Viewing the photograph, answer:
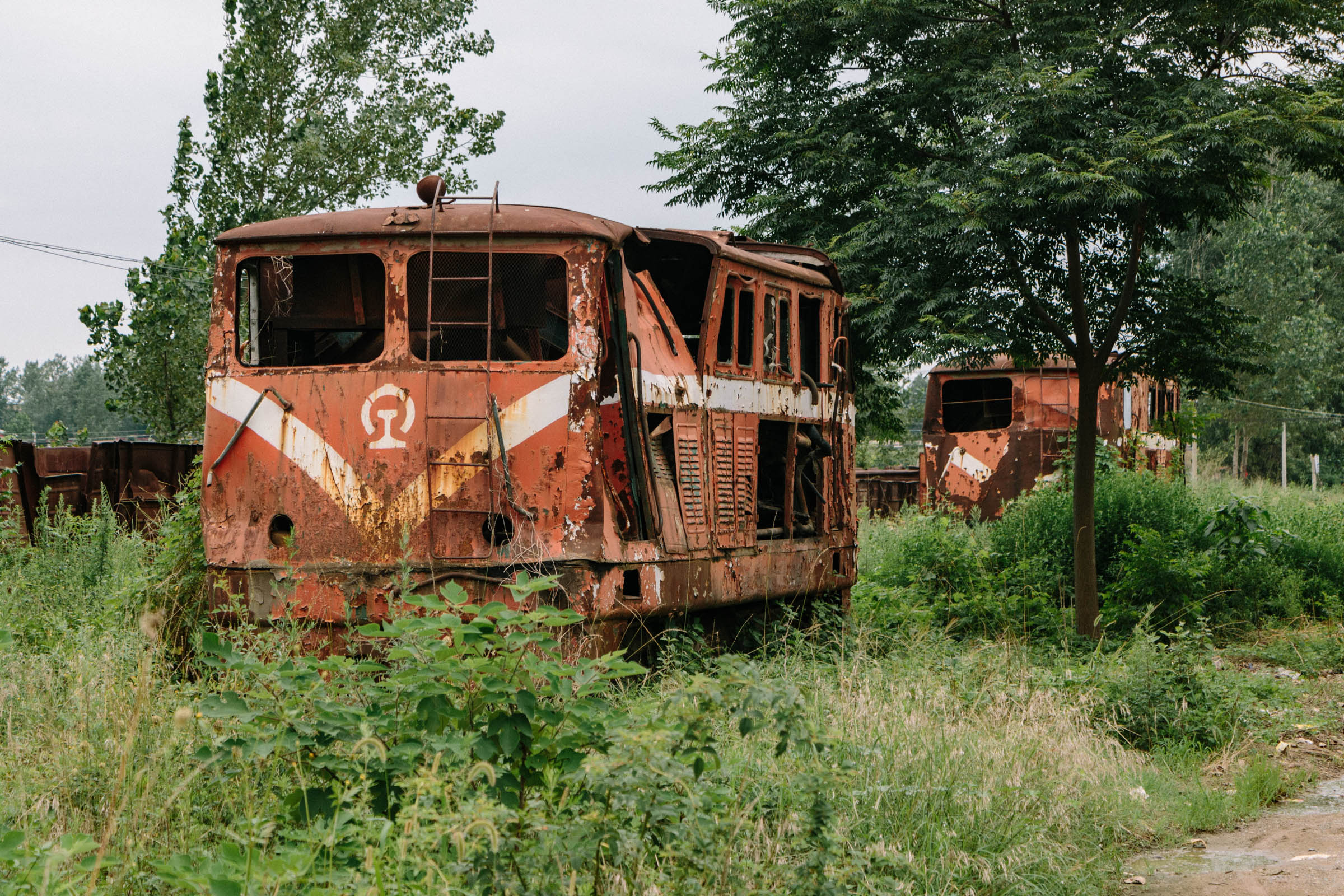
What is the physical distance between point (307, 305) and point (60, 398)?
107m

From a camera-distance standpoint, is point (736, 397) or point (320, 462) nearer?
point (320, 462)

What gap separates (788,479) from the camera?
9008 mm

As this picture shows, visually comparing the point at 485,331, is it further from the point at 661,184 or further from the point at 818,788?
the point at 661,184

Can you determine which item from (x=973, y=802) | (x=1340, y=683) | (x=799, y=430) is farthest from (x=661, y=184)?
(x=973, y=802)

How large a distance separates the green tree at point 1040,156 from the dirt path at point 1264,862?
4.39m

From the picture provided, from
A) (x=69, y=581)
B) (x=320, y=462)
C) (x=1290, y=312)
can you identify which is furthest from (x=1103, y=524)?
(x=1290, y=312)

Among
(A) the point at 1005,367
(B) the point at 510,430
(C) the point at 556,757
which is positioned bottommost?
(C) the point at 556,757

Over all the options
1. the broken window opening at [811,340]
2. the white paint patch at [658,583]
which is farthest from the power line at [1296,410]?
the white paint patch at [658,583]

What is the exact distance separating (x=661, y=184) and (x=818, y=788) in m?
9.62

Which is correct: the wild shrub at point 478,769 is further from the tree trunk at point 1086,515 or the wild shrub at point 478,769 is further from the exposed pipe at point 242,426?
the tree trunk at point 1086,515

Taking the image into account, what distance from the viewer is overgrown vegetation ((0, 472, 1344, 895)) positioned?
326 centimetres

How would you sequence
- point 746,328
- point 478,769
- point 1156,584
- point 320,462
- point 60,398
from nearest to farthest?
point 478,769, point 320,462, point 746,328, point 1156,584, point 60,398

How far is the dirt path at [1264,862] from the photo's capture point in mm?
4656

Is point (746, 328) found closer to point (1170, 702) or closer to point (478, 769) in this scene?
point (1170, 702)
